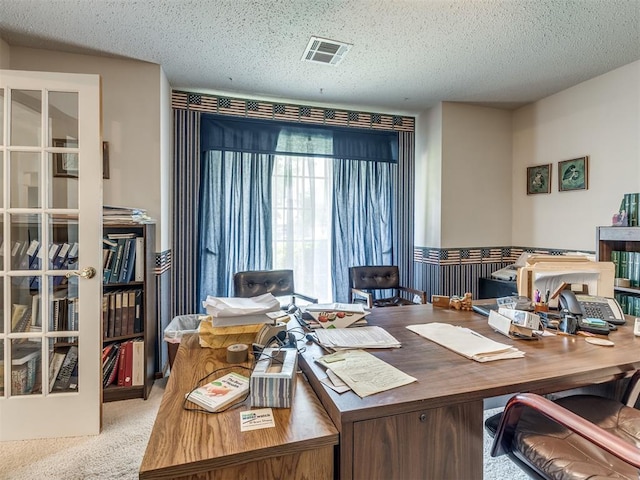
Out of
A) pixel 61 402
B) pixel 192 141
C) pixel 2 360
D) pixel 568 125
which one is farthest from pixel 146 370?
pixel 568 125

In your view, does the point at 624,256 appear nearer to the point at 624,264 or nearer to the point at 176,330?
the point at 624,264

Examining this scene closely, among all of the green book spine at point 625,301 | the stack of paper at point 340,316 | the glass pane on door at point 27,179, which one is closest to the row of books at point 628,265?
the green book spine at point 625,301

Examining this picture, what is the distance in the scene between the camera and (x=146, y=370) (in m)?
2.40

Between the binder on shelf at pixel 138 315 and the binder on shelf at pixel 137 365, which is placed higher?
the binder on shelf at pixel 138 315

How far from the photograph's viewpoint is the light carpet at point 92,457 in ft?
5.40

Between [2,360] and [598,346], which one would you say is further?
[2,360]

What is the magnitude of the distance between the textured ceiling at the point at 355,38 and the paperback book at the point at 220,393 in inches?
81.0

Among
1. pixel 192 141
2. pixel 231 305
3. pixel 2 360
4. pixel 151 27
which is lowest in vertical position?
pixel 2 360

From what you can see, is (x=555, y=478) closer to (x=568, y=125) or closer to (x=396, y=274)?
(x=396, y=274)

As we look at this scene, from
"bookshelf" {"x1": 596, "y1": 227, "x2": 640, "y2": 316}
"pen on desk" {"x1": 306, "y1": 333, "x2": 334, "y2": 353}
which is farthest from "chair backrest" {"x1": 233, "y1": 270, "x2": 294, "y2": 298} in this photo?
"bookshelf" {"x1": 596, "y1": 227, "x2": 640, "y2": 316}

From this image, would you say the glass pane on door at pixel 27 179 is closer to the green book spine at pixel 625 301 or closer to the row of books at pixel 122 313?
the row of books at pixel 122 313

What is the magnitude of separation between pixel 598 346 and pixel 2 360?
3.06 meters

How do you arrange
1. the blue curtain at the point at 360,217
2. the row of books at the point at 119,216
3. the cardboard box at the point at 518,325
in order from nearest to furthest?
1. the cardboard box at the point at 518,325
2. the row of books at the point at 119,216
3. the blue curtain at the point at 360,217

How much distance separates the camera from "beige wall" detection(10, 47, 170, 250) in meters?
2.58
